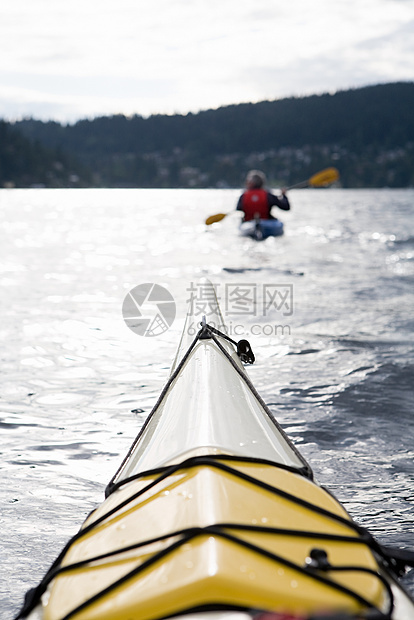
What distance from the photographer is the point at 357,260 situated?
12539 millimetres

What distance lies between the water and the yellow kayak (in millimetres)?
781

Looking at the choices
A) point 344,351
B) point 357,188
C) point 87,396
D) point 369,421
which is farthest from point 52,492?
point 357,188

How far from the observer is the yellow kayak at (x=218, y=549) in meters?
1.31

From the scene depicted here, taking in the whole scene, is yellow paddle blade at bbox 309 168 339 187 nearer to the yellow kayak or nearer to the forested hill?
the yellow kayak

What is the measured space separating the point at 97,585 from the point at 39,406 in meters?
2.92

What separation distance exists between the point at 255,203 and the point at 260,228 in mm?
547

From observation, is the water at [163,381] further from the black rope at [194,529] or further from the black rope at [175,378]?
the black rope at [194,529]

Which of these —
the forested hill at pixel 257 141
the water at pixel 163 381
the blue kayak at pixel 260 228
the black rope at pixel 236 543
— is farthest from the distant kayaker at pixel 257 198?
the forested hill at pixel 257 141

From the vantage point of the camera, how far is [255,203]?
13383 millimetres

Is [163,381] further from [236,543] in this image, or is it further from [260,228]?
[260,228]

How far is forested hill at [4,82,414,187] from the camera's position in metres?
101

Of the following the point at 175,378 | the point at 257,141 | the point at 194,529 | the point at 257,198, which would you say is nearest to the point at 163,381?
the point at 175,378

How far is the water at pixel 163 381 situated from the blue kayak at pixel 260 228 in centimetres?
207

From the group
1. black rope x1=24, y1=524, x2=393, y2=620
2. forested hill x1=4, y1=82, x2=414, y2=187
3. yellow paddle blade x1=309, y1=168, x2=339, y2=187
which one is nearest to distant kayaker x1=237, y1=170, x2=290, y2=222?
yellow paddle blade x1=309, y1=168, x2=339, y2=187
